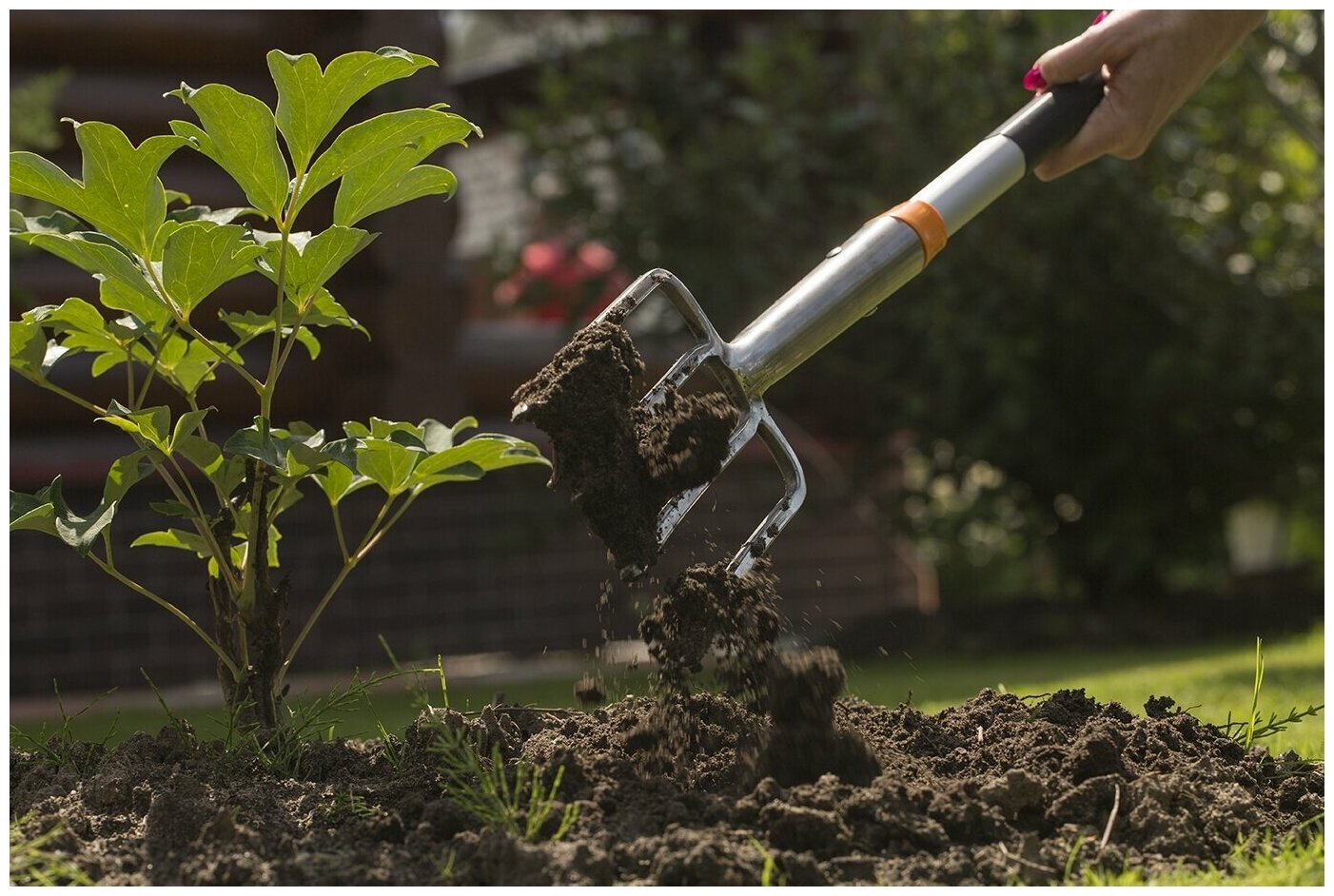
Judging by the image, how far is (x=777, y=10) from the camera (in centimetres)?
600

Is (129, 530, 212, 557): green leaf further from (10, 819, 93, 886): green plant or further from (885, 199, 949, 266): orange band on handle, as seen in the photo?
(885, 199, 949, 266): orange band on handle

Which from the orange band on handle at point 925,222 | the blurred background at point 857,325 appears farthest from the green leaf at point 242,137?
the blurred background at point 857,325

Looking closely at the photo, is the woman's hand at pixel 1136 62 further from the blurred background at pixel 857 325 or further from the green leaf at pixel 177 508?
the blurred background at pixel 857 325

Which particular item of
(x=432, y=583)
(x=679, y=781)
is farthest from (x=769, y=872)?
(x=432, y=583)

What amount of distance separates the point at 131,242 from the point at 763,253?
12.6 ft

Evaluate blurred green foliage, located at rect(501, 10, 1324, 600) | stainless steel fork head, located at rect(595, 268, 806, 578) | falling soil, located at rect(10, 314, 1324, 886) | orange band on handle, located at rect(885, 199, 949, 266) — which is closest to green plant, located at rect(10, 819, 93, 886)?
falling soil, located at rect(10, 314, 1324, 886)

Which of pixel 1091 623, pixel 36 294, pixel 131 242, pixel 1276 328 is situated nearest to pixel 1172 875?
pixel 131 242

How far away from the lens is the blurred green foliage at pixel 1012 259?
5.19 metres

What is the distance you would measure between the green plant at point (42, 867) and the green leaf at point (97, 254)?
636mm

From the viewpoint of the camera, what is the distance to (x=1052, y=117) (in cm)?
231

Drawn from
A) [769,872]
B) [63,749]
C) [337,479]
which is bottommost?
[769,872]

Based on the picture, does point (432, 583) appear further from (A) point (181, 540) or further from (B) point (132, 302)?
(B) point (132, 302)

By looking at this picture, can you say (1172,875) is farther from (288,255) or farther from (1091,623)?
(1091,623)

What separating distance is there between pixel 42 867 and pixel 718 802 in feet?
2.42
